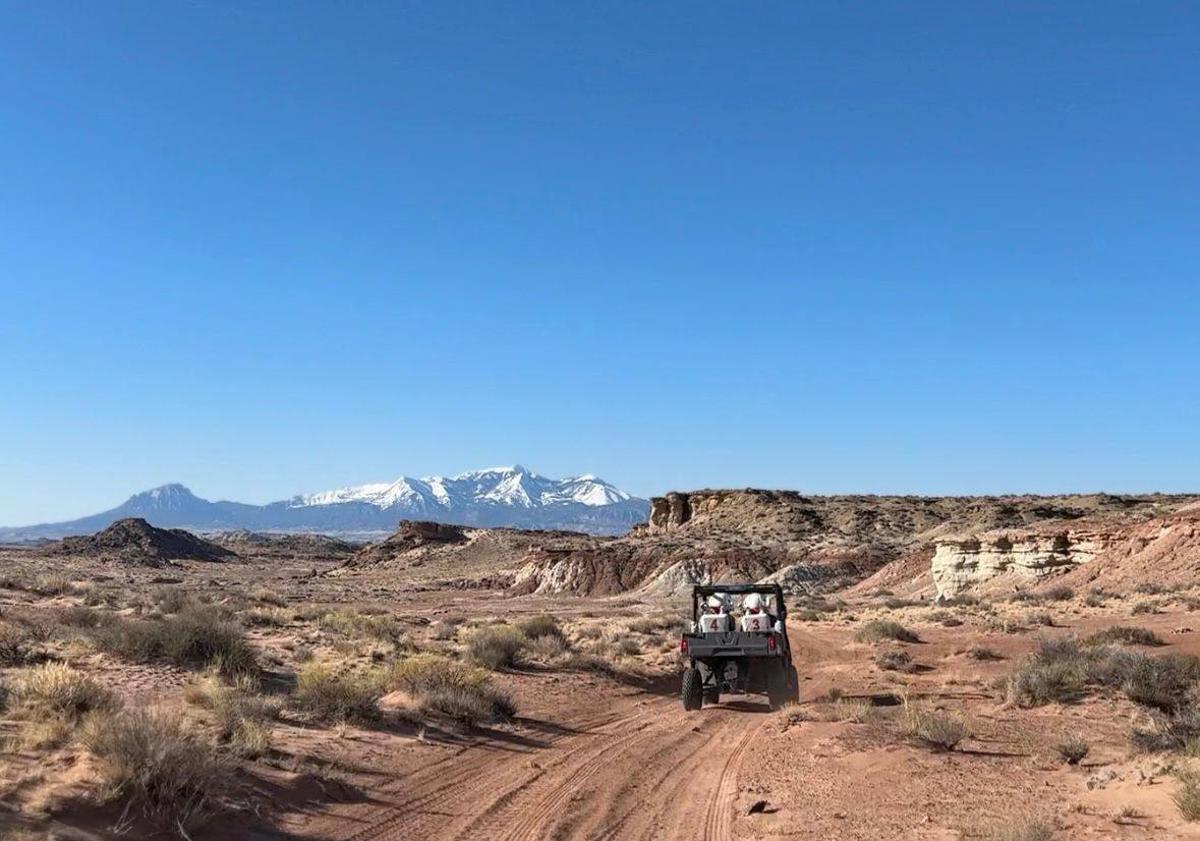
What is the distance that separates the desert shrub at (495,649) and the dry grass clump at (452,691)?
3.18 metres

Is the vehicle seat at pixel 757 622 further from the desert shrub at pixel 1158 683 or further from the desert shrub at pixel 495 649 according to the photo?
the desert shrub at pixel 495 649

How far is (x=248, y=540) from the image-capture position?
183500mm

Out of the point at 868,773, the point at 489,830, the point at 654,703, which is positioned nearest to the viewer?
the point at 489,830

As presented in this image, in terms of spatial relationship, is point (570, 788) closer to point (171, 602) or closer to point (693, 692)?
point (693, 692)

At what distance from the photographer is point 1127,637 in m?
20.0

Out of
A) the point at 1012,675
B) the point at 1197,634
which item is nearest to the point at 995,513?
the point at 1197,634

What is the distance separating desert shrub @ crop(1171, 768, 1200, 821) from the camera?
7.55 m

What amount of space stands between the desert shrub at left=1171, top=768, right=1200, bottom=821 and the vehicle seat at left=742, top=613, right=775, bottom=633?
819 cm

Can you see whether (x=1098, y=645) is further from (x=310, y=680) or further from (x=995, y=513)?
(x=995, y=513)

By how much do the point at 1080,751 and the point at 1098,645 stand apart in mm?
8883

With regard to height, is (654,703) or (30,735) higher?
(30,735)

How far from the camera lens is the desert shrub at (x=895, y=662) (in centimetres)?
2028

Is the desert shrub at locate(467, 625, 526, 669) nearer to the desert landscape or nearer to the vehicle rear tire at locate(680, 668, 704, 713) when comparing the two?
the desert landscape

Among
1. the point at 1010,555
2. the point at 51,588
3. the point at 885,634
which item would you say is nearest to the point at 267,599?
the point at 51,588
